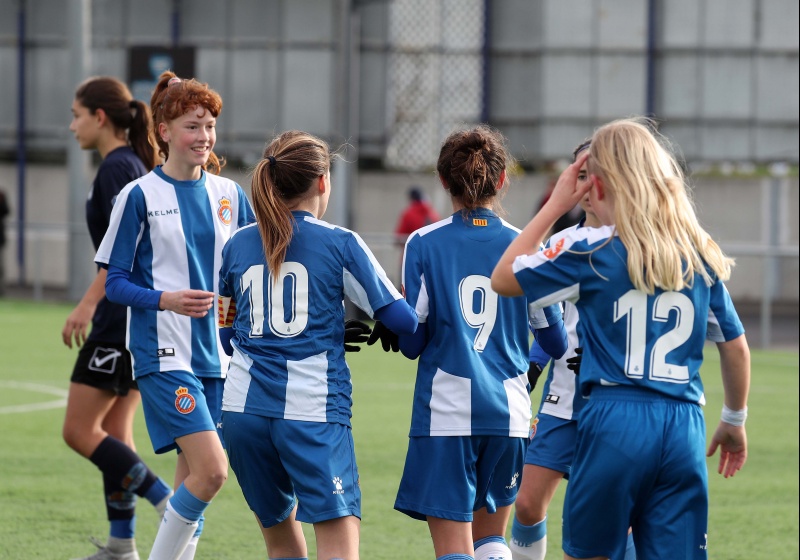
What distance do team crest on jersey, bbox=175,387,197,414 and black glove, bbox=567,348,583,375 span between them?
1.35 m

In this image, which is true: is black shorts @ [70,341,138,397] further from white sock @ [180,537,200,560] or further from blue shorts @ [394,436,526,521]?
blue shorts @ [394,436,526,521]

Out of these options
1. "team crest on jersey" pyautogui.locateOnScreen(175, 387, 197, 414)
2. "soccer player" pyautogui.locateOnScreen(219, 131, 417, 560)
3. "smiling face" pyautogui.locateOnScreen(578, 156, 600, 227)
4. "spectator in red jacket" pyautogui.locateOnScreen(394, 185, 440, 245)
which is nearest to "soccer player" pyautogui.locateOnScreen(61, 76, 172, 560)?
"team crest on jersey" pyautogui.locateOnScreen(175, 387, 197, 414)

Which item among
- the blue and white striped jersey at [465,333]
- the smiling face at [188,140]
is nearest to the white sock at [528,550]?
the blue and white striped jersey at [465,333]

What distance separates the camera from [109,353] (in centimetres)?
548

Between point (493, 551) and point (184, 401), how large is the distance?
123 cm

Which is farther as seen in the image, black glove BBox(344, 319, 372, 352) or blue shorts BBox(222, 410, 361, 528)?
black glove BBox(344, 319, 372, 352)

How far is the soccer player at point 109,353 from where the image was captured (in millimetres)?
5426

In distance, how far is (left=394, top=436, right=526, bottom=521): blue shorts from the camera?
4082 mm

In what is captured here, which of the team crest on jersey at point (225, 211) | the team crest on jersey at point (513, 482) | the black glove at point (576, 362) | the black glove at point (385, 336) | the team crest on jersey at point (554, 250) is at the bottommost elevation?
the team crest on jersey at point (513, 482)

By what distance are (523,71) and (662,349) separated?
67.8 ft

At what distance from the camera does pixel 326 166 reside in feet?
13.6

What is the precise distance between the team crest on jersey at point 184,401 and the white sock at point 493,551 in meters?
1.15

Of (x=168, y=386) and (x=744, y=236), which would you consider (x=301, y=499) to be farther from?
(x=744, y=236)

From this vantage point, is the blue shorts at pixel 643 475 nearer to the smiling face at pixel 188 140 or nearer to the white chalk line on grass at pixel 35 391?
the smiling face at pixel 188 140
